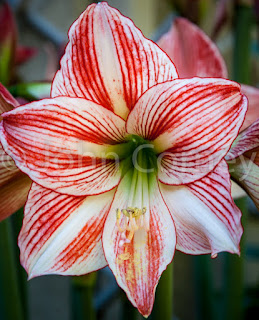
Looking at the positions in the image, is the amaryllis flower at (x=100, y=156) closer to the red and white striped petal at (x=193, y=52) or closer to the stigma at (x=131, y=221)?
the stigma at (x=131, y=221)

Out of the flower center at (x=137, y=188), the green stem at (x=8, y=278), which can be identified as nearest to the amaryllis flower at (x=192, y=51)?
the flower center at (x=137, y=188)

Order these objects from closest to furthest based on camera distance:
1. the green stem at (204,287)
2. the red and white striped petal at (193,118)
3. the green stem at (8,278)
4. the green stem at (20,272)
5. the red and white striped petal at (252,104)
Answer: the red and white striped petal at (193,118)
the red and white striped petal at (252,104)
the green stem at (8,278)
the green stem at (20,272)
the green stem at (204,287)

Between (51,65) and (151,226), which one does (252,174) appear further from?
(51,65)

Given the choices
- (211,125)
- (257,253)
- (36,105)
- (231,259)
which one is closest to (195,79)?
(211,125)

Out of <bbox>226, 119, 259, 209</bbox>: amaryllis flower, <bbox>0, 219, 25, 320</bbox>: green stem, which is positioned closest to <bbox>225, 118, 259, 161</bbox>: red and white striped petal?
<bbox>226, 119, 259, 209</bbox>: amaryllis flower

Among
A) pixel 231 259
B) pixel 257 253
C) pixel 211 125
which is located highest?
pixel 211 125

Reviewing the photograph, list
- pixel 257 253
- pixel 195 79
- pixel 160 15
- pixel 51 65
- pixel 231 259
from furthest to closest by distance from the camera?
pixel 160 15 < pixel 257 253 < pixel 51 65 < pixel 231 259 < pixel 195 79

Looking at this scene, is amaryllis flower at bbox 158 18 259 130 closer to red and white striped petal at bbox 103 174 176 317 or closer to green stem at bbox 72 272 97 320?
red and white striped petal at bbox 103 174 176 317
